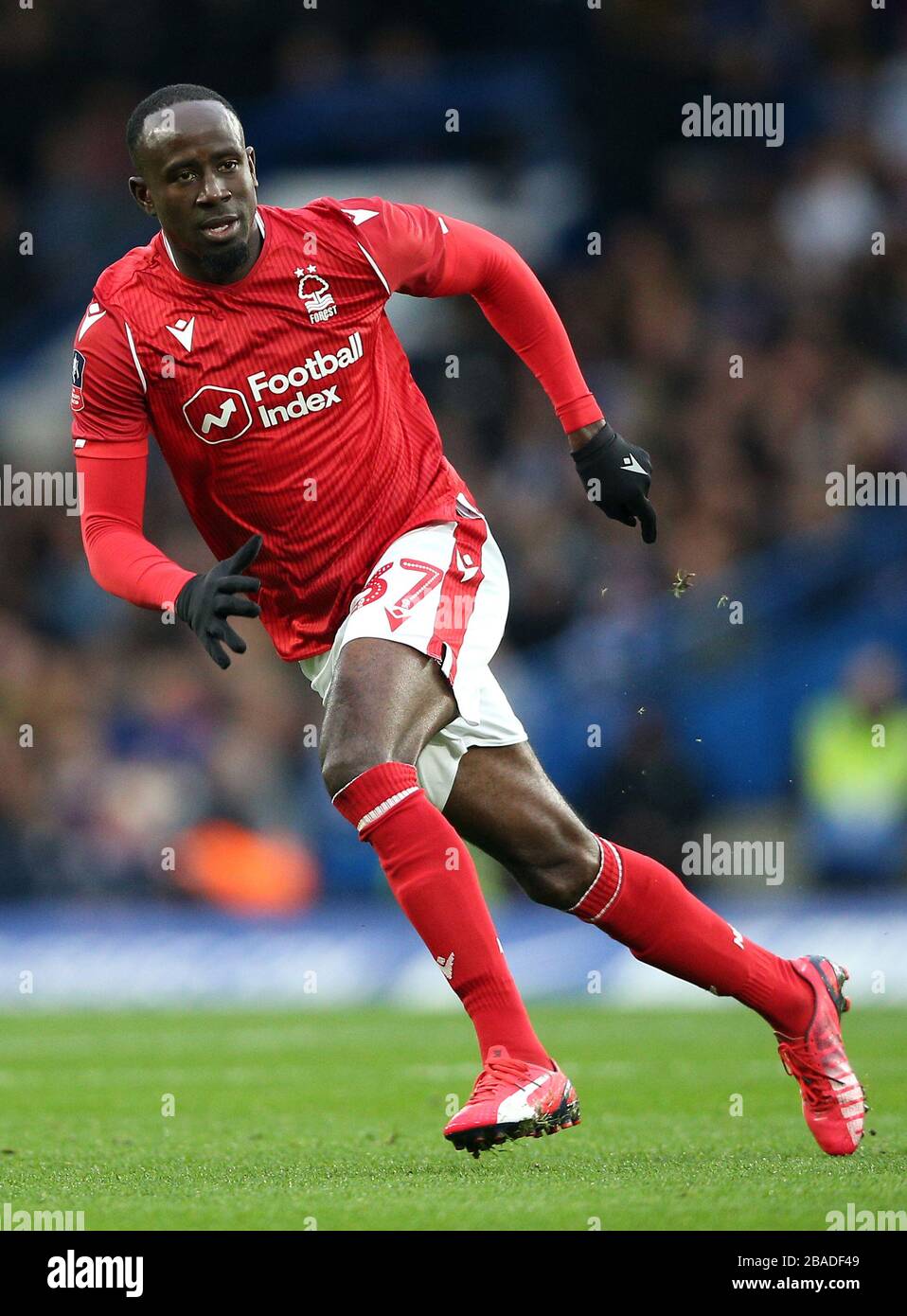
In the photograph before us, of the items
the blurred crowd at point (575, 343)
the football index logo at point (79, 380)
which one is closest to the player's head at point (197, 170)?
the football index logo at point (79, 380)

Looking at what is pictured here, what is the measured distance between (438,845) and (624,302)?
9.59 meters

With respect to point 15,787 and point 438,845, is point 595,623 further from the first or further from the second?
point 438,845

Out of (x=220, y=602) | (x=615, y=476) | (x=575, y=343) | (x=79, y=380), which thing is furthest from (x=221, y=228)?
(x=575, y=343)

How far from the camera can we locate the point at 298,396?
4746mm

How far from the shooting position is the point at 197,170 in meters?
4.55

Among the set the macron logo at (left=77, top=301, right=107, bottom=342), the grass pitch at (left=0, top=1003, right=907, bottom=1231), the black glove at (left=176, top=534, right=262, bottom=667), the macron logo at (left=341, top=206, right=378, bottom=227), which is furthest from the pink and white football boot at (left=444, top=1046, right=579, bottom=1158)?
the macron logo at (left=341, top=206, right=378, bottom=227)

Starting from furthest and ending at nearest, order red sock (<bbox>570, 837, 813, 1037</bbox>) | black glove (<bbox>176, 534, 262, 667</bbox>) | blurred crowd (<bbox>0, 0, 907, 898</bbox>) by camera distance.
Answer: blurred crowd (<bbox>0, 0, 907, 898</bbox>) → red sock (<bbox>570, 837, 813, 1037</bbox>) → black glove (<bbox>176, 534, 262, 667</bbox>)

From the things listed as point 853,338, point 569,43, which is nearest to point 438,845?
point 853,338

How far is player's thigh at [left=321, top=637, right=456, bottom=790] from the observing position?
434 centimetres

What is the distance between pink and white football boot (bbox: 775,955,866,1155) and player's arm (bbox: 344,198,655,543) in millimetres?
1232

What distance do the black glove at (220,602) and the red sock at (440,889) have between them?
0.47 metres

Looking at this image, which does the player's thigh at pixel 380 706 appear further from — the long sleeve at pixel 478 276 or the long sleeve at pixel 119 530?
the long sleeve at pixel 478 276

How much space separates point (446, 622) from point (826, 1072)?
1.46 meters

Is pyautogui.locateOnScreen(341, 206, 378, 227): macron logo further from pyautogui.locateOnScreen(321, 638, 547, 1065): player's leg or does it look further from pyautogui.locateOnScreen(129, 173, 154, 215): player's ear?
pyautogui.locateOnScreen(321, 638, 547, 1065): player's leg
